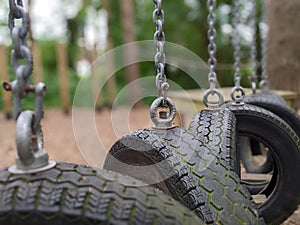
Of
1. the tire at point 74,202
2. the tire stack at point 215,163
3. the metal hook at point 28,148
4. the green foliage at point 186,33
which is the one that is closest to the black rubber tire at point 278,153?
the tire stack at point 215,163

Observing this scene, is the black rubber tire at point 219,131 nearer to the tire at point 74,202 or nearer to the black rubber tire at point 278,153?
the black rubber tire at point 278,153

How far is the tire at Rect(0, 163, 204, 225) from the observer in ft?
2.03

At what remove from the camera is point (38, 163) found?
0.65m

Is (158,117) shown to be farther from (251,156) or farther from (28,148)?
(251,156)

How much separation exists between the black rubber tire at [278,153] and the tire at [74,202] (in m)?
0.93

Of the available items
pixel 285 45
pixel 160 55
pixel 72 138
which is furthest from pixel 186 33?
pixel 160 55

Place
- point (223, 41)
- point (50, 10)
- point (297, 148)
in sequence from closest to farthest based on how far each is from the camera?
point (297, 148) → point (223, 41) → point (50, 10)

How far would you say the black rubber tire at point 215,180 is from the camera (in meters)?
0.93

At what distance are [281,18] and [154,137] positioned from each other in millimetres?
3637

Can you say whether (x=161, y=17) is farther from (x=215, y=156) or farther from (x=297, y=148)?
(x=297, y=148)

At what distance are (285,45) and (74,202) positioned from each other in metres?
4.04

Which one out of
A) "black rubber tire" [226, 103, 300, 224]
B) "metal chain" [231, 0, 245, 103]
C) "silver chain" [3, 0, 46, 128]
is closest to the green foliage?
"metal chain" [231, 0, 245, 103]

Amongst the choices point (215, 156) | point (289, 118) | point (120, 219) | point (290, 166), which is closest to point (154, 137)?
point (215, 156)

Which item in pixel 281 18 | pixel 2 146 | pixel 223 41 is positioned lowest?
pixel 2 146
